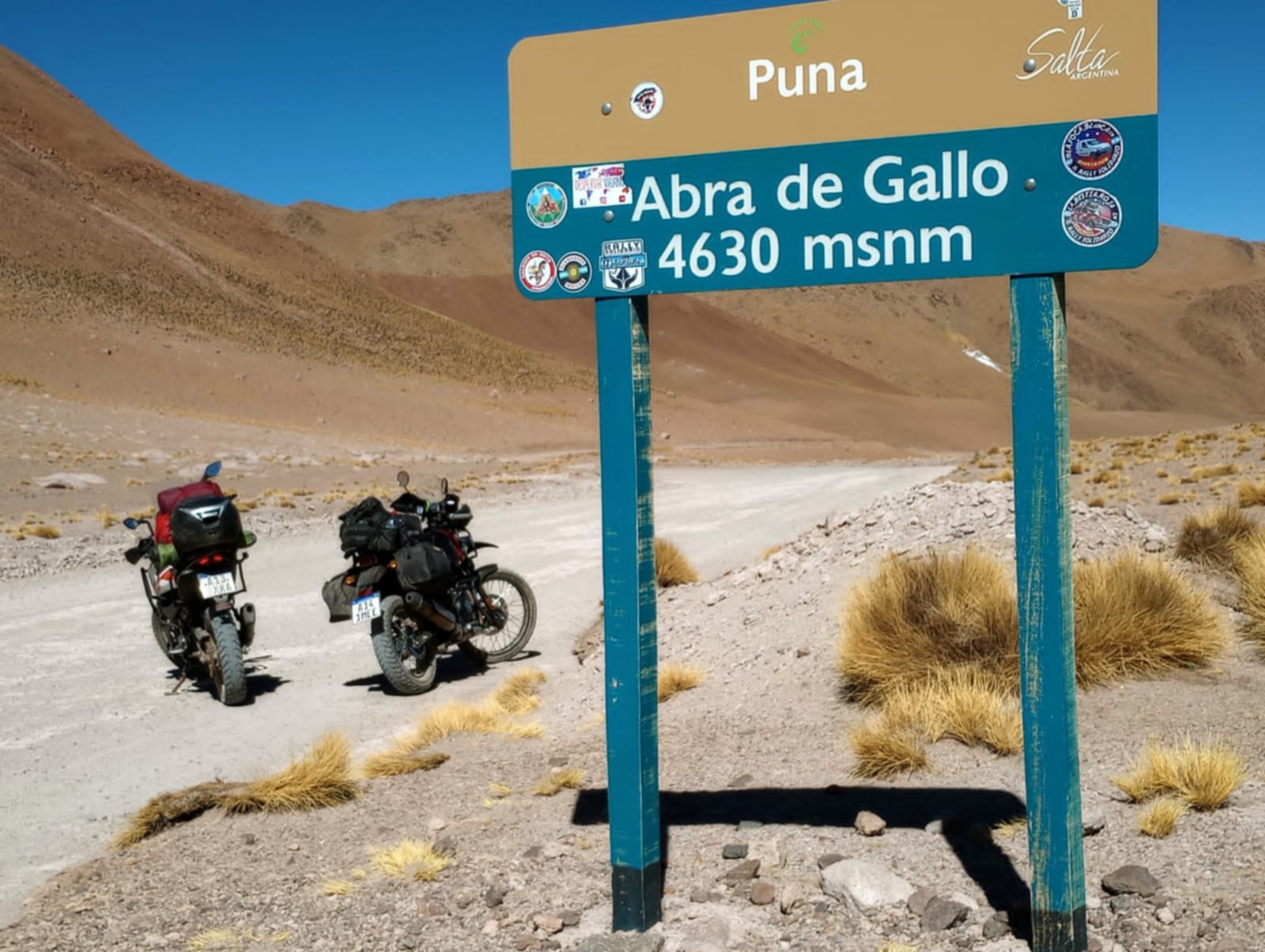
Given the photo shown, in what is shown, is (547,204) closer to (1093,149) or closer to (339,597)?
(1093,149)

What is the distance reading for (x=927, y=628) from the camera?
7.37 m

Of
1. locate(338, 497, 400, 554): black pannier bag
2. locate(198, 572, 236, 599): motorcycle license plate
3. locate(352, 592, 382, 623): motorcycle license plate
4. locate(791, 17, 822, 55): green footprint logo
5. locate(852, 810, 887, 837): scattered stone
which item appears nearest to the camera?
locate(791, 17, 822, 55): green footprint logo

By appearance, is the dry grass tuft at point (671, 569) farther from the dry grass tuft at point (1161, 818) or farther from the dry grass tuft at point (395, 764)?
the dry grass tuft at point (1161, 818)

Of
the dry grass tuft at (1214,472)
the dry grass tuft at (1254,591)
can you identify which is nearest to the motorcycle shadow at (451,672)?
the dry grass tuft at (1254,591)

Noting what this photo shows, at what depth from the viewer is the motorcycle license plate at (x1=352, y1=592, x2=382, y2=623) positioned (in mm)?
8867

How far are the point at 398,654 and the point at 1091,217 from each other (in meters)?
6.38

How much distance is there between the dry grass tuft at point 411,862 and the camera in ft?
16.8

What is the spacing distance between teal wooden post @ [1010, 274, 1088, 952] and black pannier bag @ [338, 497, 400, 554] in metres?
5.85

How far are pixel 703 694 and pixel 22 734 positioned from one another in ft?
13.9

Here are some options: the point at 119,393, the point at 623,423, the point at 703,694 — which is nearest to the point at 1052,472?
the point at 623,423

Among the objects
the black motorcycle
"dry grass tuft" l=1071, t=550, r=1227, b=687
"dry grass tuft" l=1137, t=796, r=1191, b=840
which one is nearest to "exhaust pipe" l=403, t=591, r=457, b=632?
the black motorcycle

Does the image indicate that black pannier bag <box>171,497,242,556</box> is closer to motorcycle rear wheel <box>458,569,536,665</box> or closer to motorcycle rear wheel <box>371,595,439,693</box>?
motorcycle rear wheel <box>371,595,439,693</box>

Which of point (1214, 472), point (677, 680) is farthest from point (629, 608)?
point (1214, 472)

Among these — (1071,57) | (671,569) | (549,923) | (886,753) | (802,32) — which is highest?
(802,32)
